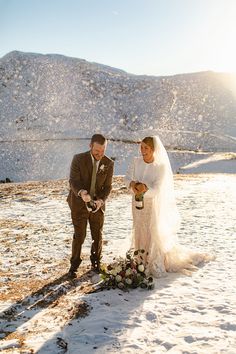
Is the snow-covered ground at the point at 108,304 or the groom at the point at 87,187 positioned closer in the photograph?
the snow-covered ground at the point at 108,304

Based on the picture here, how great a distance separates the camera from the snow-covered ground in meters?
5.97

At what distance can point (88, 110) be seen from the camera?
283ft

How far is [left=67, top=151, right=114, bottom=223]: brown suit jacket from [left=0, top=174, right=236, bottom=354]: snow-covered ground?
1.49 m

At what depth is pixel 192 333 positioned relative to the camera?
6.19 meters

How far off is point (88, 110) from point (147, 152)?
79169mm

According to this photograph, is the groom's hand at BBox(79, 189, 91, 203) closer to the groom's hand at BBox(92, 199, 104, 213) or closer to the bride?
the groom's hand at BBox(92, 199, 104, 213)

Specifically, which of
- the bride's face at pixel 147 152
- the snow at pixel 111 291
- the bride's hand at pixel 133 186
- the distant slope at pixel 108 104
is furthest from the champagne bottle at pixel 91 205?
the distant slope at pixel 108 104

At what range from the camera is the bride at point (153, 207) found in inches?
336

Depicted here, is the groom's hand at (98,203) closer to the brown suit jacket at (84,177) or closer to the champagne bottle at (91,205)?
the champagne bottle at (91,205)

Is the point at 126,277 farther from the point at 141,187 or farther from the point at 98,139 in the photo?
the point at 98,139

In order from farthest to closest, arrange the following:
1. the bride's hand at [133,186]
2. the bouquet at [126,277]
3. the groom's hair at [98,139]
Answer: the bride's hand at [133,186] → the groom's hair at [98,139] → the bouquet at [126,277]

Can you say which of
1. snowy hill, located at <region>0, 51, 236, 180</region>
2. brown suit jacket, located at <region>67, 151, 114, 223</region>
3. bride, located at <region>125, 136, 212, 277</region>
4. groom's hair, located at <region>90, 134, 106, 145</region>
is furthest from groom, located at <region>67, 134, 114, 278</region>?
snowy hill, located at <region>0, 51, 236, 180</region>

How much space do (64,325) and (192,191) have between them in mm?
17324

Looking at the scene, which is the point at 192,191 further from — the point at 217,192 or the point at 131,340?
the point at 131,340
